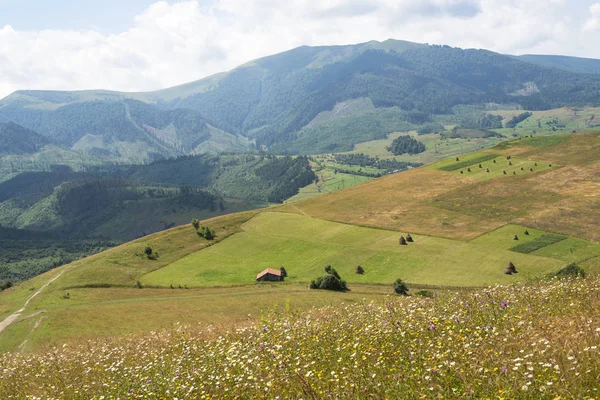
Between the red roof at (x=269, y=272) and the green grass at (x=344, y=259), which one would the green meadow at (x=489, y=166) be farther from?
the red roof at (x=269, y=272)

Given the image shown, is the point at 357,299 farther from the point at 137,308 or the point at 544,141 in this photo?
the point at 544,141

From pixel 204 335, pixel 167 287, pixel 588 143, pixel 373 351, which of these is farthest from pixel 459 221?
pixel 373 351

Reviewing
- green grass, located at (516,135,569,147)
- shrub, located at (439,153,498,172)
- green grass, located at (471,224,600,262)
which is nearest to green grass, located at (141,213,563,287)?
green grass, located at (471,224,600,262)

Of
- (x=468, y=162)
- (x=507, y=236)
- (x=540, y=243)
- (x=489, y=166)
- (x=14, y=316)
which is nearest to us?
(x=14, y=316)

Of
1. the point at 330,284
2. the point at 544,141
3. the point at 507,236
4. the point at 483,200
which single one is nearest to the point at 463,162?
the point at 544,141

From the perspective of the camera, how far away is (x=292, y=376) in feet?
46.4

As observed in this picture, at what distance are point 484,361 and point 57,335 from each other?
57590 millimetres

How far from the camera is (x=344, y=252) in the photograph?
10519 cm

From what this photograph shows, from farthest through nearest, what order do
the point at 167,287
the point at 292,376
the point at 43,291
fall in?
the point at 167,287 < the point at 43,291 < the point at 292,376

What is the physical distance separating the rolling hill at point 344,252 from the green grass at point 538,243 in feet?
1.49

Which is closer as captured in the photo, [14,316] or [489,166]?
[14,316]

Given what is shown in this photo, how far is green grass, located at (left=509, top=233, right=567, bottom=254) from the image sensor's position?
9366 centimetres

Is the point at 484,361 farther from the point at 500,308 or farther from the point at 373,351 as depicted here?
the point at 500,308

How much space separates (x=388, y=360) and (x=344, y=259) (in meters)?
87.2
